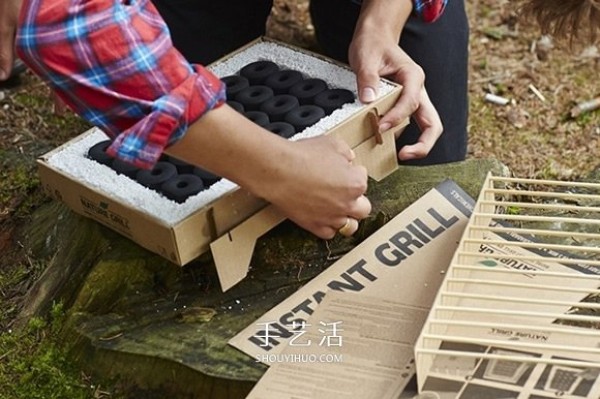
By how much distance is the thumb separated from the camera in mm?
1350

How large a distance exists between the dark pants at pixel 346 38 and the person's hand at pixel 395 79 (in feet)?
0.94

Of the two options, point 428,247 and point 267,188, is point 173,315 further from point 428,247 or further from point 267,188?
point 428,247

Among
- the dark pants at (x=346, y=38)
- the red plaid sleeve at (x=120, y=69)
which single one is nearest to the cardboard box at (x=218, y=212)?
the red plaid sleeve at (x=120, y=69)

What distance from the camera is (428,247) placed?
1325 millimetres

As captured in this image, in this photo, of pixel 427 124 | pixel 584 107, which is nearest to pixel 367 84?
pixel 427 124

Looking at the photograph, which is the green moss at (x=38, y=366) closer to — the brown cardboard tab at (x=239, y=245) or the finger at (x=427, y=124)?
the brown cardboard tab at (x=239, y=245)

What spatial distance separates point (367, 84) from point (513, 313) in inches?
15.9

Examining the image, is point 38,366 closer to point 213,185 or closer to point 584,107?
point 213,185

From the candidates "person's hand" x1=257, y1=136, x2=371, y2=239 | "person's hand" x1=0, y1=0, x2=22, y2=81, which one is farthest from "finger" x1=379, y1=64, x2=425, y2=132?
"person's hand" x1=0, y1=0, x2=22, y2=81

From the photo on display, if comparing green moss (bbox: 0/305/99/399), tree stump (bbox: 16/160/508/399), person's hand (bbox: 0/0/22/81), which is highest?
person's hand (bbox: 0/0/22/81)

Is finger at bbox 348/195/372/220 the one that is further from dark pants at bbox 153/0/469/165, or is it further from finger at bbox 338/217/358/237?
dark pants at bbox 153/0/469/165

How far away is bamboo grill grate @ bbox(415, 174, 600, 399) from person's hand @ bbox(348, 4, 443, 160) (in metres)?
0.12

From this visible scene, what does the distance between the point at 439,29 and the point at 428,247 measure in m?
0.58

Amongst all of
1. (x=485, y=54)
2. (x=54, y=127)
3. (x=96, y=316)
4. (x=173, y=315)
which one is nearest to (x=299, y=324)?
(x=173, y=315)
